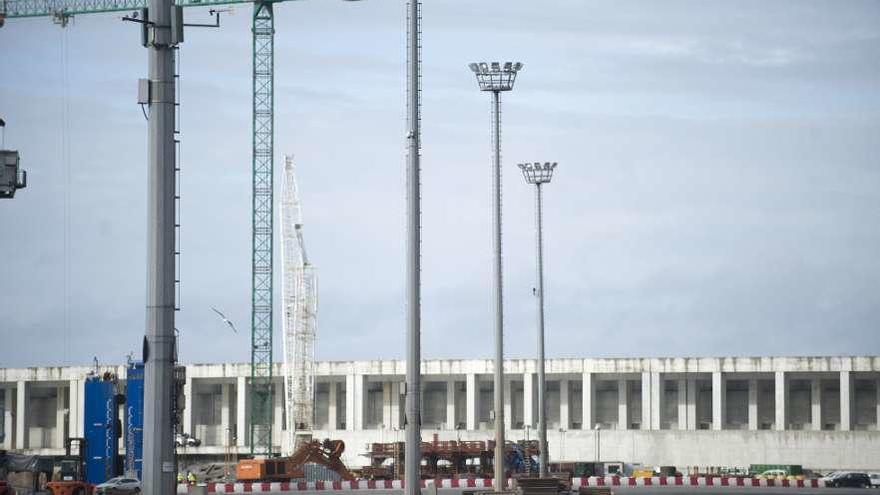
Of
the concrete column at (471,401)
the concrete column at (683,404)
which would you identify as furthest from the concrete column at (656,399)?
the concrete column at (471,401)

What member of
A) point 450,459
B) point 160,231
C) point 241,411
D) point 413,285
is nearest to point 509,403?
point 241,411

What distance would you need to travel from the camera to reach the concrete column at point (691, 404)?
14938 cm

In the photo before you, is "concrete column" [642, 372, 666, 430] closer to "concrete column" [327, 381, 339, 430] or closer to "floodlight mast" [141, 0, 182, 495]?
"concrete column" [327, 381, 339, 430]

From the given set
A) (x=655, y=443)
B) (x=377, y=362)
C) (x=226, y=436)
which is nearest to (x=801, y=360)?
(x=655, y=443)

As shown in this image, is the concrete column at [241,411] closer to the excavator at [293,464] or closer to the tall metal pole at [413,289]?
the excavator at [293,464]

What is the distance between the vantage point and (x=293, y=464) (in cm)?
11288

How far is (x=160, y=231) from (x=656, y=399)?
121100mm

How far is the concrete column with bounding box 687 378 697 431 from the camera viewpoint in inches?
5881

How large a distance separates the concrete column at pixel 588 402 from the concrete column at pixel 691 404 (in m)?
Answer: 9.03

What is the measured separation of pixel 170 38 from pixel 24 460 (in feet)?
212

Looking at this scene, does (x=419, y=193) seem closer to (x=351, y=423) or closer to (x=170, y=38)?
(x=170, y=38)

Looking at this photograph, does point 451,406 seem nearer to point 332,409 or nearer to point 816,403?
point 332,409

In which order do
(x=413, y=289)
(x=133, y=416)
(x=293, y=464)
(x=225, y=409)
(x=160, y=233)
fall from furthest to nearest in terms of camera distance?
1. (x=225, y=409)
2. (x=293, y=464)
3. (x=133, y=416)
4. (x=413, y=289)
5. (x=160, y=233)

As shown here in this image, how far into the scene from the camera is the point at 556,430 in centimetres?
14850
